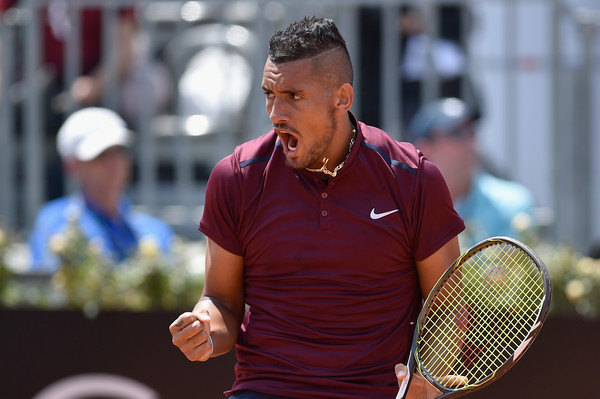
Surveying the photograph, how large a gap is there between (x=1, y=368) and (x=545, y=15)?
145 inches

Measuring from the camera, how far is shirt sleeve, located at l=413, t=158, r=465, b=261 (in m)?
3.10

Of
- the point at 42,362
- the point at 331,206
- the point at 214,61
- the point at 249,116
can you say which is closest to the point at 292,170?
the point at 331,206

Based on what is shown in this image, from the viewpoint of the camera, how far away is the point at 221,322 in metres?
3.13

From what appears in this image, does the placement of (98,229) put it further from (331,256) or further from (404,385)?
(404,385)

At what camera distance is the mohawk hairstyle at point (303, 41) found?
3.00m

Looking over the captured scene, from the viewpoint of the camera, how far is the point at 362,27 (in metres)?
6.22

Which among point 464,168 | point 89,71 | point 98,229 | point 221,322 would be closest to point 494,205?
point 464,168

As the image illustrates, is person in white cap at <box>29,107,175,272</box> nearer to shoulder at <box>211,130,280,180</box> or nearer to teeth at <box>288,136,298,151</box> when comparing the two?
shoulder at <box>211,130,280,180</box>

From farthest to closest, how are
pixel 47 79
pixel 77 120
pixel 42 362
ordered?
pixel 47 79
pixel 77 120
pixel 42 362

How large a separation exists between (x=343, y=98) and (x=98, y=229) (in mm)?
3050

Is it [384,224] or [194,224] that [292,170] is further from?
[194,224]

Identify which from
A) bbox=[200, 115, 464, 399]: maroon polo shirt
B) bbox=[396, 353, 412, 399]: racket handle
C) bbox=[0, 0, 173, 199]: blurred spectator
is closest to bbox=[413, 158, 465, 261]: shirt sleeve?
bbox=[200, 115, 464, 399]: maroon polo shirt

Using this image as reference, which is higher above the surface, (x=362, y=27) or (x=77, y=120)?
(x=362, y=27)

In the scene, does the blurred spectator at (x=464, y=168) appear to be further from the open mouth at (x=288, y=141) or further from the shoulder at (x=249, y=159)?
the open mouth at (x=288, y=141)
